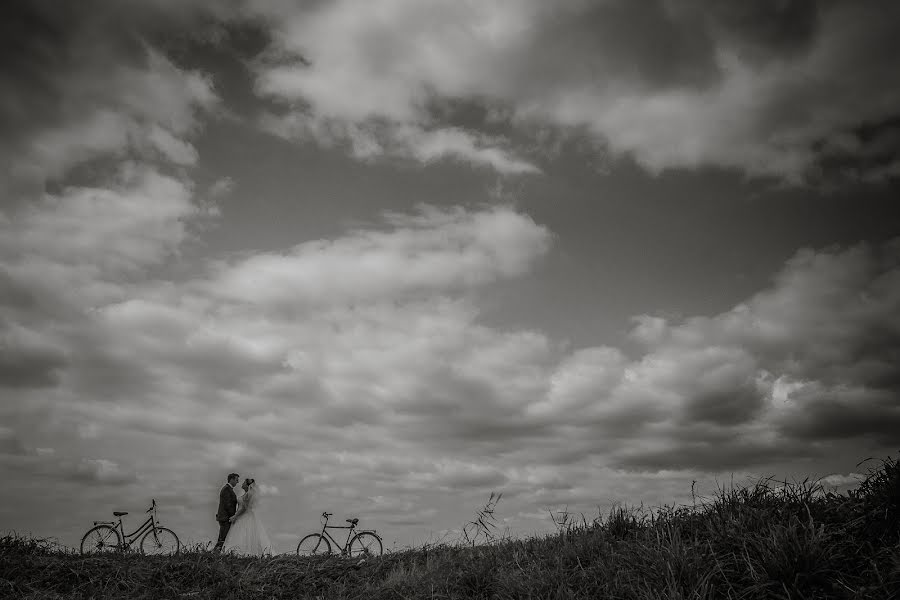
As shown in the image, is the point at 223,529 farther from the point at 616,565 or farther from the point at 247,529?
the point at 616,565

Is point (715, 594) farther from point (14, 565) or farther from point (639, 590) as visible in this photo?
point (14, 565)

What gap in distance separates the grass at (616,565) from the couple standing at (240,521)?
3.16 m

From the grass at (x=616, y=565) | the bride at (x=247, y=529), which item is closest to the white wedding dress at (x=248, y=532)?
the bride at (x=247, y=529)

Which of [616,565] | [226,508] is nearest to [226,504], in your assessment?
[226,508]

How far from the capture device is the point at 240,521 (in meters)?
17.2

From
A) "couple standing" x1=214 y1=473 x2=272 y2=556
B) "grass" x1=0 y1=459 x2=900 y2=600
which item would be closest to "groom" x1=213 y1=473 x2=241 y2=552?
"couple standing" x1=214 y1=473 x2=272 y2=556

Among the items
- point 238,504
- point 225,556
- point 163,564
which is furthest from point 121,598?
point 238,504

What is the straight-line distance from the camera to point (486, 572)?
9.76 m

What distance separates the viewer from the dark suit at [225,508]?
17.2 metres

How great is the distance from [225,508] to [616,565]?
45.9ft

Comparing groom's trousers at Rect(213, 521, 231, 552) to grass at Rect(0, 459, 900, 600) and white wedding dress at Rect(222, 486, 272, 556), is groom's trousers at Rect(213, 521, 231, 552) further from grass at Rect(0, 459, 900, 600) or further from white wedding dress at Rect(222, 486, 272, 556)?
grass at Rect(0, 459, 900, 600)

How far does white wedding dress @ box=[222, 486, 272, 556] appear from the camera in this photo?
1668cm

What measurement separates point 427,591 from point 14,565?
10675 mm

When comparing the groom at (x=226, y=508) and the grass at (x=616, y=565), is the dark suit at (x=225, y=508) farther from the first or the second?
the grass at (x=616, y=565)
